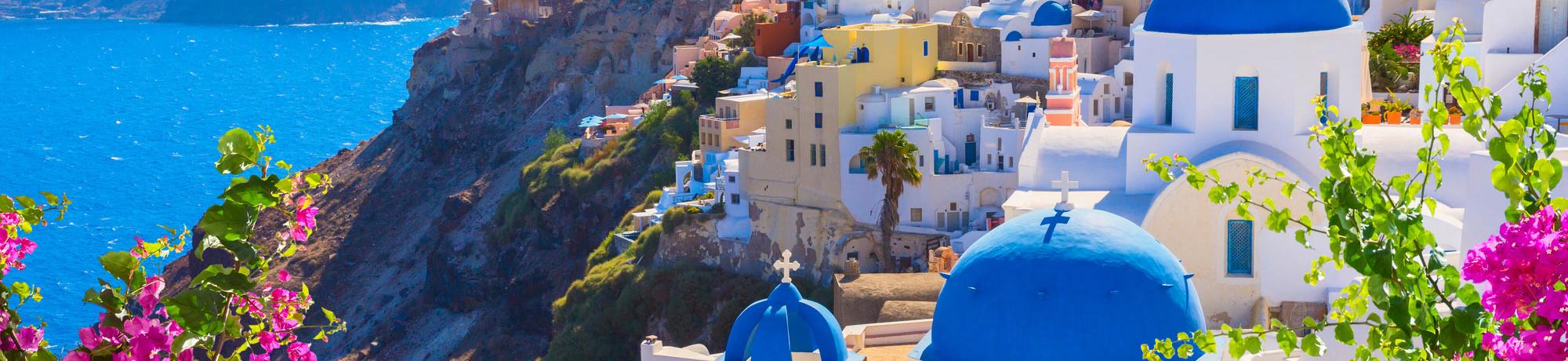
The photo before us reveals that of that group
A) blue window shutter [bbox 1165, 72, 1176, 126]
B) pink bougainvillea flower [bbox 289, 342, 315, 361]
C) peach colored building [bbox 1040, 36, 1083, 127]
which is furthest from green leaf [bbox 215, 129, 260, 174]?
peach colored building [bbox 1040, 36, 1083, 127]

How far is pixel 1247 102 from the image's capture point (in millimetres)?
28797

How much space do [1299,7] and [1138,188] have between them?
11.2ft

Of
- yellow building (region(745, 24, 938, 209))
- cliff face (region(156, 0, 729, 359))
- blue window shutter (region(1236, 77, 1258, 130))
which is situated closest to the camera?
blue window shutter (region(1236, 77, 1258, 130))

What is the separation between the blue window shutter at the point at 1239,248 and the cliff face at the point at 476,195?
38471 millimetres

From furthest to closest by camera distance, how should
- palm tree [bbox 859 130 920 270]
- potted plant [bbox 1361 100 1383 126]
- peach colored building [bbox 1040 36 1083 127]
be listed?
palm tree [bbox 859 130 920 270] < peach colored building [bbox 1040 36 1083 127] < potted plant [bbox 1361 100 1383 126]

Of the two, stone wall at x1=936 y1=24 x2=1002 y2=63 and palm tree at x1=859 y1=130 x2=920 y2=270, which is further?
stone wall at x1=936 y1=24 x2=1002 y2=63

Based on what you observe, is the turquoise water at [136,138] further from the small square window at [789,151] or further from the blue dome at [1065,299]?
the blue dome at [1065,299]

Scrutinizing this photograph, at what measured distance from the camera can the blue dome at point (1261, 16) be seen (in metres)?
28.4

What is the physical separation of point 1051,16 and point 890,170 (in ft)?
40.2

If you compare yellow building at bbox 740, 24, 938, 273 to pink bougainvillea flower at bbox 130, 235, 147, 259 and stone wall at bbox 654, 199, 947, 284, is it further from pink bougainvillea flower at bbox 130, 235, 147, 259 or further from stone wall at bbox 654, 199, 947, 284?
pink bougainvillea flower at bbox 130, 235, 147, 259

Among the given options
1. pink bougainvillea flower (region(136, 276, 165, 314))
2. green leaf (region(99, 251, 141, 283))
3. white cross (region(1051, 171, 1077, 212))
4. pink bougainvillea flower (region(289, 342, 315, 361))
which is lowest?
white cross (region(1051, 171, 1077, 212))

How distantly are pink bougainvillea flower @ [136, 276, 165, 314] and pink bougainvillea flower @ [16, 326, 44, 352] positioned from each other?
1.85 feet

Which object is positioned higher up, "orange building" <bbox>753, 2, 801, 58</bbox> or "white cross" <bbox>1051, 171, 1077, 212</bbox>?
"orange building" <bbox>753, 2, 801, 58</bbox>

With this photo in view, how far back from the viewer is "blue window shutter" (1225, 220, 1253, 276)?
2820cm
